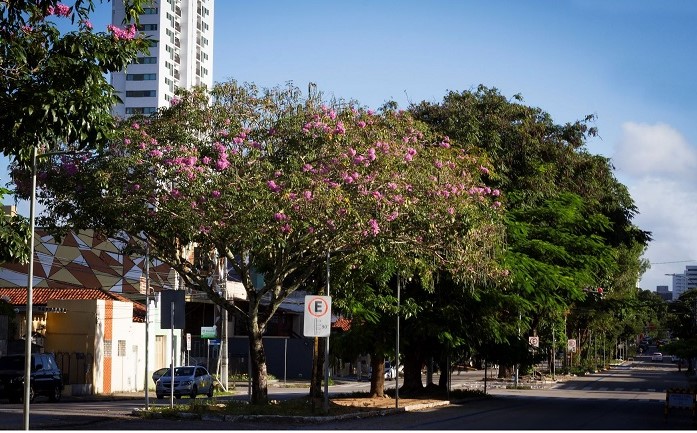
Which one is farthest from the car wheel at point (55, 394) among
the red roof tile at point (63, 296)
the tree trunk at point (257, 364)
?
the red roof tile at point (63, 296)

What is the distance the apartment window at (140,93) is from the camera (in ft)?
450

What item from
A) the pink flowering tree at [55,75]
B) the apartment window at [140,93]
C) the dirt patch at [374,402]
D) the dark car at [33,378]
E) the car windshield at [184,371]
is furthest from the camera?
the apartment window at [140,93]

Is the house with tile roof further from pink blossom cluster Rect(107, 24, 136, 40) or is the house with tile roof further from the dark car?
pink blossom cluster Rect(107, 24, 136, 40)

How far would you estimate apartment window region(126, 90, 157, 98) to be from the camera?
137 m

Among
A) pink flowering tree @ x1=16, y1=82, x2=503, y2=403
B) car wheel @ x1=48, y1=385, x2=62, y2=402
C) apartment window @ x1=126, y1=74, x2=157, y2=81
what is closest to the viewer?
pink flowering tree @ x1=16, y1=82, x2=503, y2=403

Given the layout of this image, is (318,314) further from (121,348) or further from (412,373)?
(121,348)

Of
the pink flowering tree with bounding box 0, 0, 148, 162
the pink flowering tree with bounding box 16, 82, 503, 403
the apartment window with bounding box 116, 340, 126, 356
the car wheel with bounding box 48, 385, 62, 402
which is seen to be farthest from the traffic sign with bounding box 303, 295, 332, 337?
the apartment window with bounding box 116, 340, 126, 356

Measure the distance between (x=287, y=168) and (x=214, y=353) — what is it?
42.1 m

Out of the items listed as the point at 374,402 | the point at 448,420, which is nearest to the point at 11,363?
the point at 374,402

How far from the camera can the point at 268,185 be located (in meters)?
26.0

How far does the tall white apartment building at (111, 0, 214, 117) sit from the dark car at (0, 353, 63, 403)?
96.6 m

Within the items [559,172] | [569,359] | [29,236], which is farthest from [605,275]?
[569,359]

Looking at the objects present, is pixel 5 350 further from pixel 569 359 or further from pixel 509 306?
pixel 569 359

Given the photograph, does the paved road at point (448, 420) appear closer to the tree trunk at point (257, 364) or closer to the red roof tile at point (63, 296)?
the tree trunk at point (257, 364)
